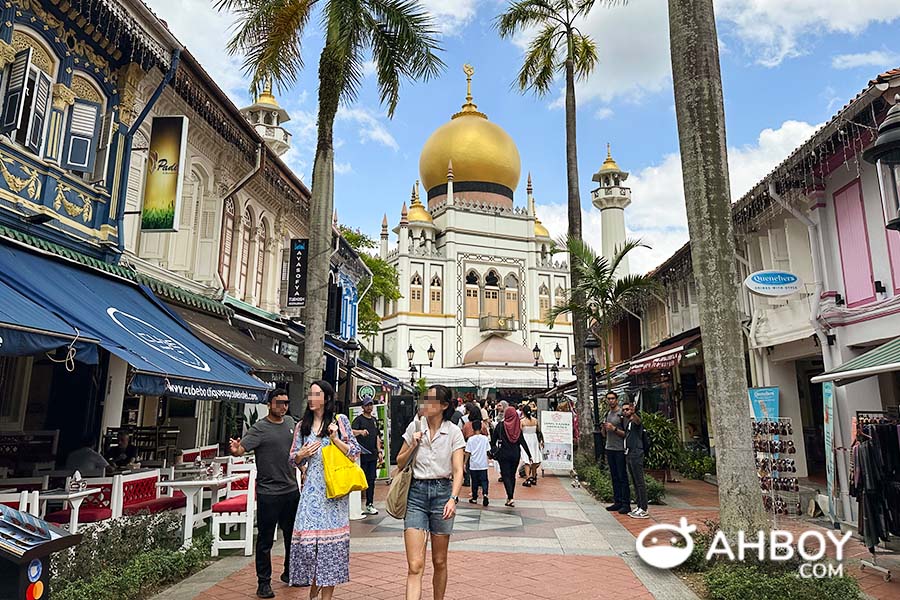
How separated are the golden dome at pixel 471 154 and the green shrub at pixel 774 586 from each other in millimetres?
45014

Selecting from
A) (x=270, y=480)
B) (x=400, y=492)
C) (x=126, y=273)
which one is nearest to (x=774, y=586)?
(x=400, y=492)

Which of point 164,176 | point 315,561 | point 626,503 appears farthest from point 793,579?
point 164,176

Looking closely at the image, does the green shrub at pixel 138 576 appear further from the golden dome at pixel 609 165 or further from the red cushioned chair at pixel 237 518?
the golden dome at pixel 609 165

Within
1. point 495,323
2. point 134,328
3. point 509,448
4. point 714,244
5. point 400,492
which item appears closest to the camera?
point 400,492

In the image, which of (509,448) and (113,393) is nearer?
(113,393)

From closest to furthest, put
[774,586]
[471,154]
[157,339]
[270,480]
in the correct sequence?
[774,586], [270,480], [157,339], [471,154]

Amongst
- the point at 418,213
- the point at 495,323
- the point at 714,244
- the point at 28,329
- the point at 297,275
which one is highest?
the point at 418,213

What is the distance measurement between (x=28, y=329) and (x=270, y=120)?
3628 centimetres

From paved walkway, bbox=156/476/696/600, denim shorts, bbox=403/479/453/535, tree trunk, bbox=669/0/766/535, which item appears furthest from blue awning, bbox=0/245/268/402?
tree trunk, bbox=669/0/766/535

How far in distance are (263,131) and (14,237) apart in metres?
31.6

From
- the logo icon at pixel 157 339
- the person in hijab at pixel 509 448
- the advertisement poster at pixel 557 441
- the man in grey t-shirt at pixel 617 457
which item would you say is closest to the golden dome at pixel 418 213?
the advertisement poster at pixel 557 441

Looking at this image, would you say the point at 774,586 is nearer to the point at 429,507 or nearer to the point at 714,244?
the point at 429,507

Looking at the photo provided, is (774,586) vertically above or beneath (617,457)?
beneath

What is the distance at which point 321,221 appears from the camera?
9.51 metres
